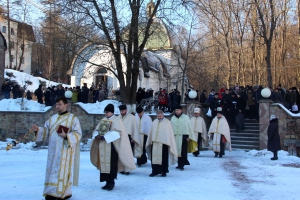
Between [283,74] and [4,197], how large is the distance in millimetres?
32437

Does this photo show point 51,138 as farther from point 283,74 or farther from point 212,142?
point 283,74

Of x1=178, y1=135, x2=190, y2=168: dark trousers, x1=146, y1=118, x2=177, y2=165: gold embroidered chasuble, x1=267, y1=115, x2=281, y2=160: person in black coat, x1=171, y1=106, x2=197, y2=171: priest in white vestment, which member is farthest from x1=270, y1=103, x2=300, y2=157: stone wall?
x1=146, y1=118, x2=177, y2=165: gold embroidered chasuble

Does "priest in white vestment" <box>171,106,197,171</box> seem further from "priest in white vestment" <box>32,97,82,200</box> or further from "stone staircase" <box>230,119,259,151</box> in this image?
"stone staircase" <box>230,119,259,151</box>

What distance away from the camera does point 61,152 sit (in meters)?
5.94

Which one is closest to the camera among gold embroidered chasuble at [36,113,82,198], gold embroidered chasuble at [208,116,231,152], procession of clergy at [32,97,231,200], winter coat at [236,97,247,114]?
gold embroidered chasuble at [36,113,82,198]

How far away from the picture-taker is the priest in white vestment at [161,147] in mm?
8844

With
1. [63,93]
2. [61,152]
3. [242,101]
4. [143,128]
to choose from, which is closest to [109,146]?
[61,152]

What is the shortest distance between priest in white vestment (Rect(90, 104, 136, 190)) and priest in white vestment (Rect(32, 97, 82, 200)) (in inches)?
A: 38.5

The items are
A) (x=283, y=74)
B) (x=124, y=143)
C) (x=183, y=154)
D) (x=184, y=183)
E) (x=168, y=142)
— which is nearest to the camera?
(x=124, y=143)

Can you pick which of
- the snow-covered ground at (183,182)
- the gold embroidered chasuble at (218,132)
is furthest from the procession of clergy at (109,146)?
the gold embroidered chasuble at (218,132)

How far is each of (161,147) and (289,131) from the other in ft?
24.6

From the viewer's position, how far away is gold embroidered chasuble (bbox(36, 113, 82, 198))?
580cm

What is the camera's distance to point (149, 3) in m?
17.8

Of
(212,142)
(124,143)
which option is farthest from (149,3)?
(124,143)
